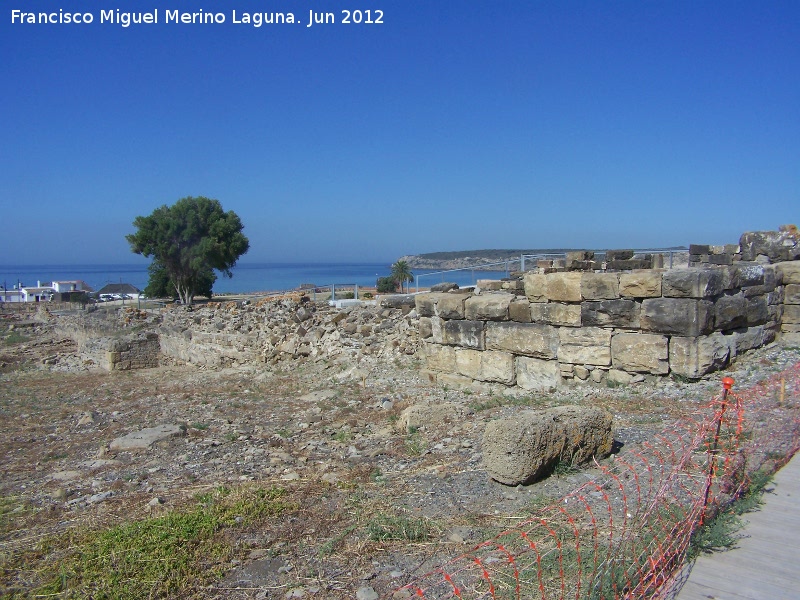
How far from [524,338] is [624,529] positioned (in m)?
5.22

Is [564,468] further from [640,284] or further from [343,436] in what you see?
[640,284]

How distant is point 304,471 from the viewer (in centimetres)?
597

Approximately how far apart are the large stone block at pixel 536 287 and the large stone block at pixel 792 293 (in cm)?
379

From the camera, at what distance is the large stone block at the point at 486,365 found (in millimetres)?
8906

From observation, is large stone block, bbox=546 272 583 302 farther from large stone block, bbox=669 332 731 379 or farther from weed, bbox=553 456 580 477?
weed, bbox=553 456 580 477

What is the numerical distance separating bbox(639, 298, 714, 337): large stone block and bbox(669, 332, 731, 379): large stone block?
0.10m

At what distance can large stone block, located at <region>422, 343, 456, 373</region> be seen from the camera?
962 cm

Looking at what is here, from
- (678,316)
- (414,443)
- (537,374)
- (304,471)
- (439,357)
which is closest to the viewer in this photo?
(304,471)

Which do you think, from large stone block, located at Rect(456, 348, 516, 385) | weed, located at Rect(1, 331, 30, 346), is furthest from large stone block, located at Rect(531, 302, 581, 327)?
weed, located at Rect(1, 331, 30, 346)

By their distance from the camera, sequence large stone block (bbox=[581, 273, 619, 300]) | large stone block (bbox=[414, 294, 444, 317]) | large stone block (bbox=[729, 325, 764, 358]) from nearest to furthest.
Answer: large stone block (bbox=[581, 273, 619, 300]) → large stone block (bbox=[729, 325, 764, 358]) → large stone block (bbox=[414, 294, 444, 317])

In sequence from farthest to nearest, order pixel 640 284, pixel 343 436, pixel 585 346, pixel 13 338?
pixel 13 338 → pixel 585 346 → pixel 640 284 → pixel 343 436

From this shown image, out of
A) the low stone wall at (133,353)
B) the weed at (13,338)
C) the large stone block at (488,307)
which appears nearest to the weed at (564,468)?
the large stone block at (488,307)

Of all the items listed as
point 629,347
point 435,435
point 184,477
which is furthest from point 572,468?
point 184,477

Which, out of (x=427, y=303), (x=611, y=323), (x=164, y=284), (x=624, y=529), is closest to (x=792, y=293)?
(x=611, y=323)
